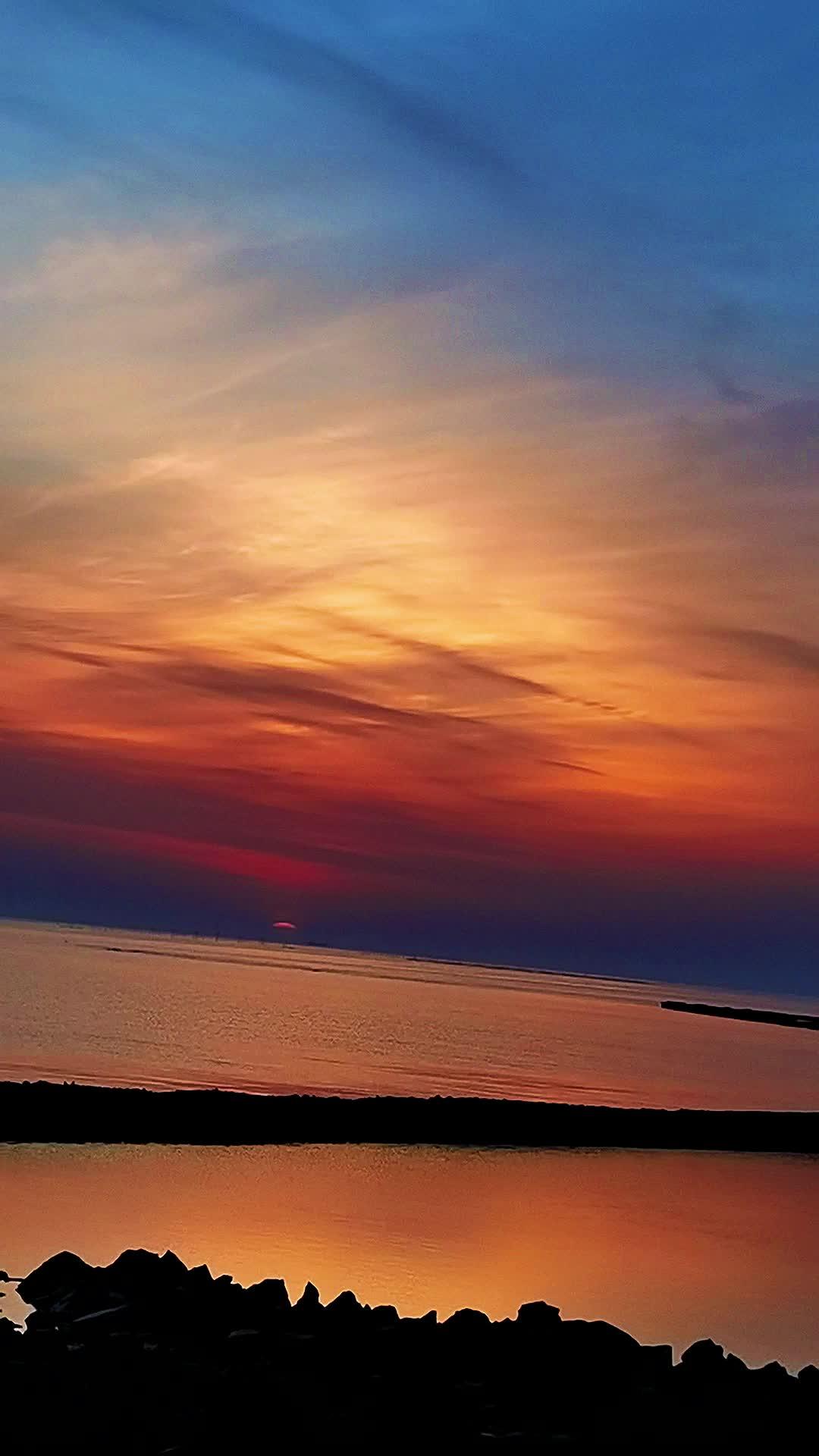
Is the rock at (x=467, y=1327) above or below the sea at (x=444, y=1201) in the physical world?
above

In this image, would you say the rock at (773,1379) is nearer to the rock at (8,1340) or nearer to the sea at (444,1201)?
the sea at (444,1201)

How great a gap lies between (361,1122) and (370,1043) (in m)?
25.6

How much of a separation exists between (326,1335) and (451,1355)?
0.86 meters

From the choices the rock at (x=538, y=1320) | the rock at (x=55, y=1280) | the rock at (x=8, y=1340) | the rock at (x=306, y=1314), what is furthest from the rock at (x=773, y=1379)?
the rock at (x=55, y=1280)

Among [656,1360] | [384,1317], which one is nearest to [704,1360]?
[656,1360]

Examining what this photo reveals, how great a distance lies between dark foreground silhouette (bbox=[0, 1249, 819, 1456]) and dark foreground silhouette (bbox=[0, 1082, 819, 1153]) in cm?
1212

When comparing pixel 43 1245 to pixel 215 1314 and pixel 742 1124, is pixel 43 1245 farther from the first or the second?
pixel 742 1124

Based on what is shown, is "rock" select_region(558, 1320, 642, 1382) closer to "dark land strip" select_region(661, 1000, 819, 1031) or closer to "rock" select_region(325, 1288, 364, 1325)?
"rock" select_region(325, 1288, 364, 1325)

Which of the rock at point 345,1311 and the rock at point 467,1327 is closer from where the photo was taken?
the rock at point 467,1327

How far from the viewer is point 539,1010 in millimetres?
96000

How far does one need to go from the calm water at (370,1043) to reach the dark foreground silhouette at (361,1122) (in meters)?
5.91

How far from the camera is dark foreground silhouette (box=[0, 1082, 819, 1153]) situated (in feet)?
83.2

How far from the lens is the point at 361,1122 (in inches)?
1117

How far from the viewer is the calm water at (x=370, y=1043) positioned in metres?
39.0
